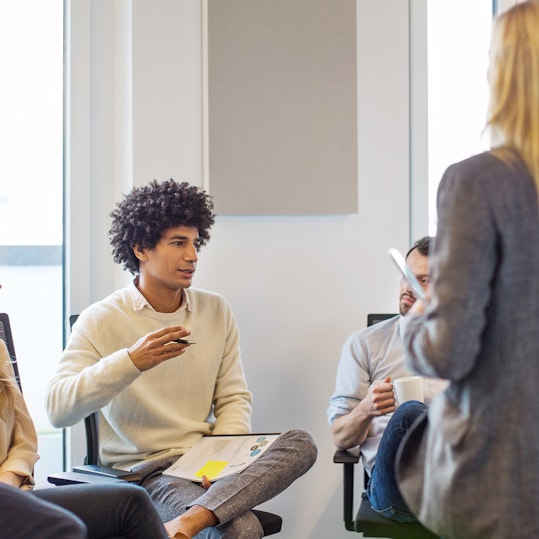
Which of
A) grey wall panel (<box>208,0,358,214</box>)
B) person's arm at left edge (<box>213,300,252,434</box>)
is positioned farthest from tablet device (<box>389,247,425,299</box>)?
grey wall panel (<box>208,0,358,214</box>)

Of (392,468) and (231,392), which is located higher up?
(231,392)

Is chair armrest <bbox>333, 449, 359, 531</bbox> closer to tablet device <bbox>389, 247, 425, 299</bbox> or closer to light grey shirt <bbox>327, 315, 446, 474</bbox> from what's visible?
light grey shirt <bbox>327, 315, 446, 474</bbox>

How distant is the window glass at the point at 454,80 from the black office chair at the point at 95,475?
1.59 metres

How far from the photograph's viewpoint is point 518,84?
1306mm

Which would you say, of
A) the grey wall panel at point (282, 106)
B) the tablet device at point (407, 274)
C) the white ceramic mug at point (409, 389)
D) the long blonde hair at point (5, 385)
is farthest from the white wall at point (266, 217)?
the tablet device at point (407, 274)

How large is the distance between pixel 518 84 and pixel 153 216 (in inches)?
73.3

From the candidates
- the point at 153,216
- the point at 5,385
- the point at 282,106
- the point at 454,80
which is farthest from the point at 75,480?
the point at 454,80

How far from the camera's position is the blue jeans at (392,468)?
2.45 m

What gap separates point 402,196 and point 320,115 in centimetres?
49

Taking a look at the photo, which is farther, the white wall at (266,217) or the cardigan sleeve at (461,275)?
the white wall at (266,217)

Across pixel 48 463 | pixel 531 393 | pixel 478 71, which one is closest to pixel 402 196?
pixel 478 71

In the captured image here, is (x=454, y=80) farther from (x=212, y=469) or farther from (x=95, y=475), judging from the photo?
(x=95, y=475)

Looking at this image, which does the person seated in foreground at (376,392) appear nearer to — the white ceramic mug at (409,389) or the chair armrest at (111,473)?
the white ceramic mug at (409,389)

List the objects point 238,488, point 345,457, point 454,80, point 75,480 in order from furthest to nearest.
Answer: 1. point 454,80
2. point 345,457
3. point 238,488
4. point 75,480
